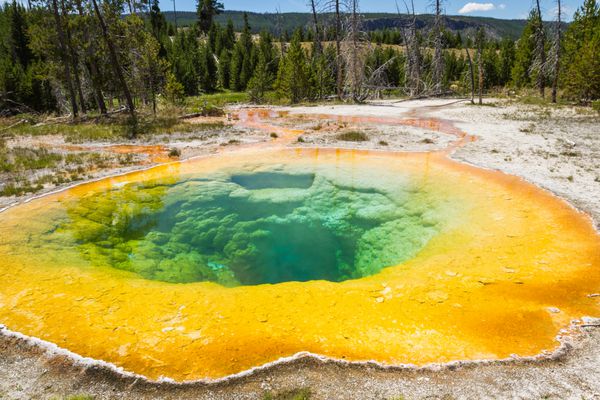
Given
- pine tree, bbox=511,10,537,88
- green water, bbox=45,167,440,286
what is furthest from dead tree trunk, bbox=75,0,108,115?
pine tree, bbox=511,10,537,88

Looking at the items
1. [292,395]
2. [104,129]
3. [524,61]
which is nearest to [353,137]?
[104,129]

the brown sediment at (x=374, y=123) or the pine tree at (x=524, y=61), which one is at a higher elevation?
the pine tree at (x=524, y=61)

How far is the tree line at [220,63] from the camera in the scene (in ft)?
82.1

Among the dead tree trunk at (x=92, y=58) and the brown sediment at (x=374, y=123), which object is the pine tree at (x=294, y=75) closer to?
the brown sediment at (x=374, y=123)

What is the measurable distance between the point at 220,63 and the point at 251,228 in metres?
52.2

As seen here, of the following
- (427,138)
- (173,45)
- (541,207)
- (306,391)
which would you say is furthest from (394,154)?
(173,45)

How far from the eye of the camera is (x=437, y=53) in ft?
113

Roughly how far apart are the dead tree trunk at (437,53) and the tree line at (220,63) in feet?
0.31

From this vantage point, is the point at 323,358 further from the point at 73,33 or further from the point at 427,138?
the point at 73,33

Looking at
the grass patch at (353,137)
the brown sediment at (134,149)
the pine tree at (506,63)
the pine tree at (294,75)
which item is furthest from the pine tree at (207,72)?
the grass patch at (353,137)

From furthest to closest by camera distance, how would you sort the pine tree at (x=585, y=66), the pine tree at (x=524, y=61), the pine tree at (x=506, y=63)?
the pine tree at (x=506, y=63) < the pine tree at (x=524, y=61) < the pine tree at (x=585, y=66)

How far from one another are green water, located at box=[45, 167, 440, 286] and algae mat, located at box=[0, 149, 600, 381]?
0.04m

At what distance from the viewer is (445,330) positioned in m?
4.77

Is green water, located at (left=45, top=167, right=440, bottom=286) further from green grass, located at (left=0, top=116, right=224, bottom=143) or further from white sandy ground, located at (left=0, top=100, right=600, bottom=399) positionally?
green grass, located at (left=0, top=116, right=224, bottom=143)
